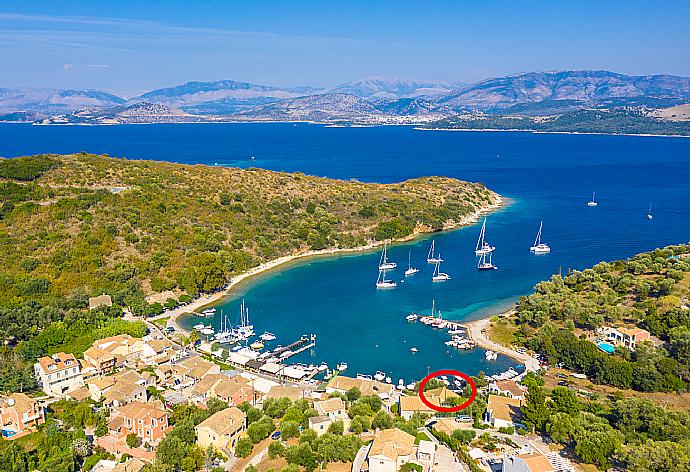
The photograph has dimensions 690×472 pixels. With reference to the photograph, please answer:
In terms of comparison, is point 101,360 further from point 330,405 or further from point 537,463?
point 537,463

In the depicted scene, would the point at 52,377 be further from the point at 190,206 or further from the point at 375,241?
→ the point at 375,241

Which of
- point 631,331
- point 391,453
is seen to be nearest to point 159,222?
point 391,453

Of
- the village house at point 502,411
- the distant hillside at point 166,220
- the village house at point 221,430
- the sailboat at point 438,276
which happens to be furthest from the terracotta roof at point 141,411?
the sailboat at point 438,276

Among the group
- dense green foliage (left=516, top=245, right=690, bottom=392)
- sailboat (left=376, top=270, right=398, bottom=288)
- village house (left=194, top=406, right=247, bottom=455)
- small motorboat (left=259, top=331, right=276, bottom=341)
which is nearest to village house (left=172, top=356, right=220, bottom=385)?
small motorboat (left=259, top=331, right=276, bottom=341)

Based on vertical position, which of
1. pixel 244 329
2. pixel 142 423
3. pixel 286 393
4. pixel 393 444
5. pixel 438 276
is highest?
pixel 393 444

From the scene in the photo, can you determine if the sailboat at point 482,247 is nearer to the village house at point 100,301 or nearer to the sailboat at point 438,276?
the sailboat at point 438,276
